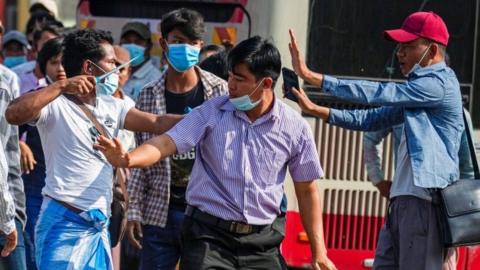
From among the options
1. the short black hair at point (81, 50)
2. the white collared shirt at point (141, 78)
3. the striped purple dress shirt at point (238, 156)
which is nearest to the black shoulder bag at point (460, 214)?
the striped purple dress shirt at point (238, 156)

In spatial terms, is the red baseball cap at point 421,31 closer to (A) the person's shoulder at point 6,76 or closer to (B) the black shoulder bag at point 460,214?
(B) the black shoulder bag at point 460,214

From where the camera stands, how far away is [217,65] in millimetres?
8688

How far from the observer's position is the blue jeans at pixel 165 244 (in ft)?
25.8

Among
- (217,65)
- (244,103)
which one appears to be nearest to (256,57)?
(244,103)

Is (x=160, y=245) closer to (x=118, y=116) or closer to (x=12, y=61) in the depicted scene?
(x=118, y=116)

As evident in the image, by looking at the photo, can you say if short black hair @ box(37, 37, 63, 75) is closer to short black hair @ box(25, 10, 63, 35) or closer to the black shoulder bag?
the black shoulder bag

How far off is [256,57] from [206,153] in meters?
0.54

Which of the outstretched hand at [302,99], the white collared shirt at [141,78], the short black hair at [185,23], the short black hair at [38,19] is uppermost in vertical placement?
the short black hair at [185,23]

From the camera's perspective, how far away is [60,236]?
676cm

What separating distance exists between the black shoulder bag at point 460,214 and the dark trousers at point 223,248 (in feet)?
3.96

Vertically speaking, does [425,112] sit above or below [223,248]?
above

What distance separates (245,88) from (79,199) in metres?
1.04

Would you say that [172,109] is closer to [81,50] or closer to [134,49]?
[81,50]

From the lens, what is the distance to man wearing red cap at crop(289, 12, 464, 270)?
24.0ft
